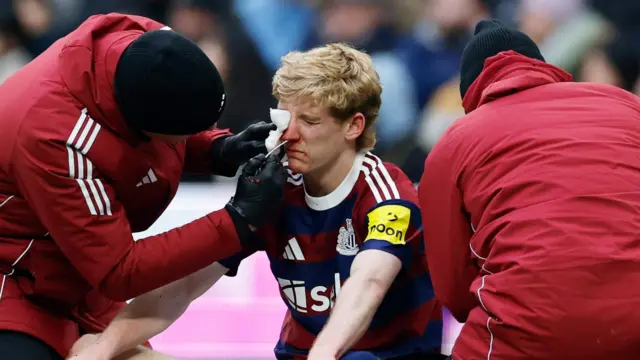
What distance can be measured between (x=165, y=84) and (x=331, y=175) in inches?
21.2

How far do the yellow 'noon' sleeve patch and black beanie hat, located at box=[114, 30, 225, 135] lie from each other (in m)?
0.47

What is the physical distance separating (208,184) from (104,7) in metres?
1.04

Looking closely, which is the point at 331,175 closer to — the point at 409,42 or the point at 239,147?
the point at 239,147

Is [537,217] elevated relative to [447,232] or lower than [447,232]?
elevated

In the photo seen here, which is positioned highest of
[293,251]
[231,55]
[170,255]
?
[170,255]

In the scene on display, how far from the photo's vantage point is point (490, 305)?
1.98m

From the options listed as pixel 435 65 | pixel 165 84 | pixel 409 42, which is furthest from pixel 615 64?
pixel 165 84

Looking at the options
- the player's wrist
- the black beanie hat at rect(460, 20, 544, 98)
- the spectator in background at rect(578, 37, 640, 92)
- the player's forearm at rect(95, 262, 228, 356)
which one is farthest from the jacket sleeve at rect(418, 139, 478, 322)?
the spectator in background at rect(578, 37, 640, 92)

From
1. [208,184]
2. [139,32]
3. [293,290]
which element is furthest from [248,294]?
[139,32]

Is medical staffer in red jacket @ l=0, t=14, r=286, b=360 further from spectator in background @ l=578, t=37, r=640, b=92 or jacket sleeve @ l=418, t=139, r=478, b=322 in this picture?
spectator in background @ l=578, t=37, r=640, b=92

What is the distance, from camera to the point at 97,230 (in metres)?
2.23

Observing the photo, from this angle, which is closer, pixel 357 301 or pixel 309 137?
pixel 357 301

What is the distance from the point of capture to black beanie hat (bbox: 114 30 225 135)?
218 centimetres

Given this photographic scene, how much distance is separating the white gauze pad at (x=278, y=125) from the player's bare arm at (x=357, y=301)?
1.18ft
